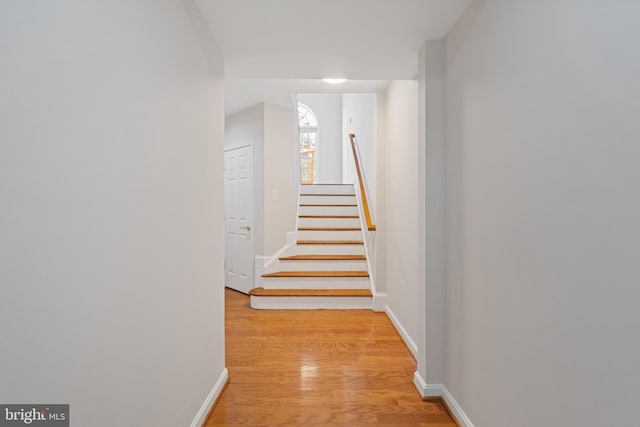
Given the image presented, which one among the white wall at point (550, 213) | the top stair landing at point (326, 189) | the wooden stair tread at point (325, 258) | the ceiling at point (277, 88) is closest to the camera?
the white wall at point (550, 213)

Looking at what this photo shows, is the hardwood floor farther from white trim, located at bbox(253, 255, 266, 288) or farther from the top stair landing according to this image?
the top stair landing

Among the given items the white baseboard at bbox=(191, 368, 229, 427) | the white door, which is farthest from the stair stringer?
the white baseboard at bbox=(191, 368, 229, 427)

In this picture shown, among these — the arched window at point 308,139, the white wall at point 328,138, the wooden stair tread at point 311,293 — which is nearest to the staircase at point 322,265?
the wooden stair tread at point 311,293

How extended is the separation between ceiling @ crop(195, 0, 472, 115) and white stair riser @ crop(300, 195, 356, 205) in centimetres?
306

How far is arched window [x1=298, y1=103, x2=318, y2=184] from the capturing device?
8.67 metres

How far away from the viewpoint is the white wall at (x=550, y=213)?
92cm

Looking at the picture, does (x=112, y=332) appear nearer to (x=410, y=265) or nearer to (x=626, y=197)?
(x=626, y=197)

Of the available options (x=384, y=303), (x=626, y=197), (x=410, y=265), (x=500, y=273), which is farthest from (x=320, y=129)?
(x=626, y=197)

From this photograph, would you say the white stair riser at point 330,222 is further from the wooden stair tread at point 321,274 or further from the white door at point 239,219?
the wooden stair tread at point 321,274

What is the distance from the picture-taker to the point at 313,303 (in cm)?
405

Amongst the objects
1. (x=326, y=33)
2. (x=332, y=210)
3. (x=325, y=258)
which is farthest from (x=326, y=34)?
(x=332, y=210)

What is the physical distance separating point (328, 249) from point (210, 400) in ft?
9.84

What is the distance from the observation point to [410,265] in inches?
118

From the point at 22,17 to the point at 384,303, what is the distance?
12.2ft
